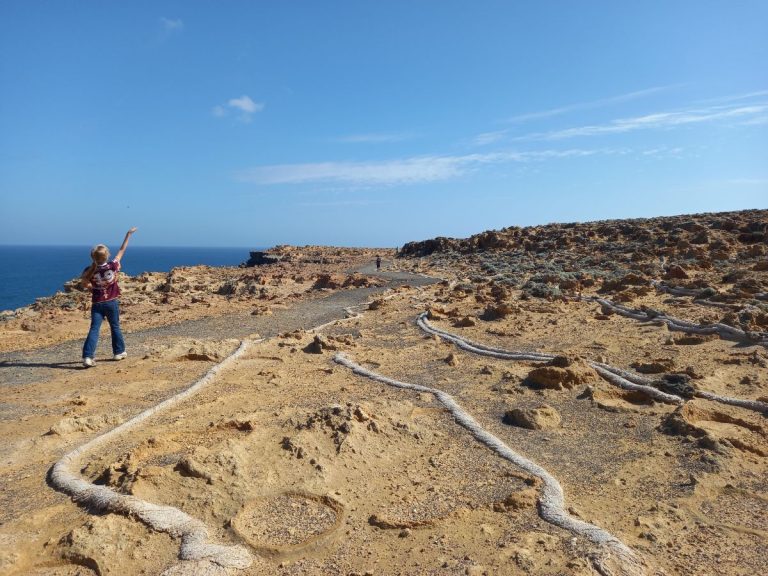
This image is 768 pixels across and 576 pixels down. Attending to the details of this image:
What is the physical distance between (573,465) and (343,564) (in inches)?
88.3

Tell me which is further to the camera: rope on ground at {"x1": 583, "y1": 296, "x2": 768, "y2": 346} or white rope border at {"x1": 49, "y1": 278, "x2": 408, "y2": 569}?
rope on ground at {"x1": 583, "y1": 296, "x2": 768, "y2": 346}

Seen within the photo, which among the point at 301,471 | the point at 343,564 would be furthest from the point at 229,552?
the point at 301,471

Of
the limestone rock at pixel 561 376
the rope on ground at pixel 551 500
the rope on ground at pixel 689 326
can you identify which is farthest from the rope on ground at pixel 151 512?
the rope on ground at pixel 689 326

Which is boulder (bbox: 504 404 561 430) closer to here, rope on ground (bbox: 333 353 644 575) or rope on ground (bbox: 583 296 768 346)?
rope on ground (bbox: 333 353 644 575)

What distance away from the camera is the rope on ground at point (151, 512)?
3029 mm

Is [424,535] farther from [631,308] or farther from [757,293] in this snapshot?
[757,293]

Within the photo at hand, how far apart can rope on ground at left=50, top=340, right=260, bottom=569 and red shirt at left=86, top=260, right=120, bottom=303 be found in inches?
120

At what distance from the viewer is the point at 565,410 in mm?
5594

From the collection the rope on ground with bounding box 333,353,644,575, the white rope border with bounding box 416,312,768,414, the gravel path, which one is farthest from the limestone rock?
the gravel path

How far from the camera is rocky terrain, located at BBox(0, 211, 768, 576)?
3105 millimetres

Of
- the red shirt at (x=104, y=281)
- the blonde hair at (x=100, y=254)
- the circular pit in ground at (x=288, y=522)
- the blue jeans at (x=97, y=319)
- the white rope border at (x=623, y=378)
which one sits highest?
the blonde hair at (x=100, y=254)

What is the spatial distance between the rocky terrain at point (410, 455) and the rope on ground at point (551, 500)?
0.06 ft

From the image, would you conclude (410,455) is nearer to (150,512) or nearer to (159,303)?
(150,512)

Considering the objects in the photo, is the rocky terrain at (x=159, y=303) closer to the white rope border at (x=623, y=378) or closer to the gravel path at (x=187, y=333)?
the gravel path at (x=187, y=333)
